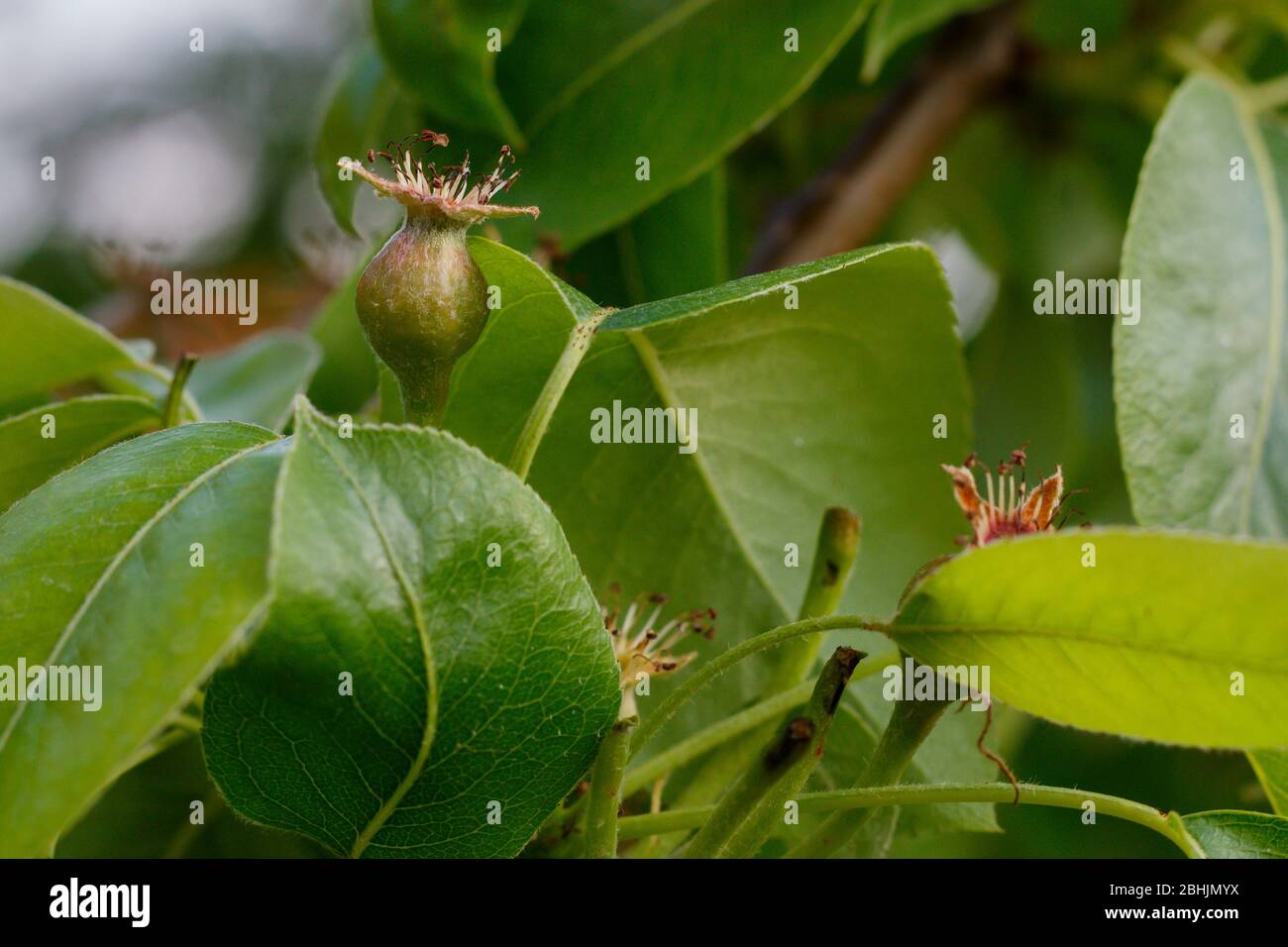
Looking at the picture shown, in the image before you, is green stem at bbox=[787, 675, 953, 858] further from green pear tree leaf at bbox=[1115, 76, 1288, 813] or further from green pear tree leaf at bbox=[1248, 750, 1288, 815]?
green pear tree leaf at bbox=[1115, 76, 1288, 813]

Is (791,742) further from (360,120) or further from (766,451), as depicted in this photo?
(360,120)

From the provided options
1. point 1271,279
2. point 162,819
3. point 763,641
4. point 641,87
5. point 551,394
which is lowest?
point 162,819

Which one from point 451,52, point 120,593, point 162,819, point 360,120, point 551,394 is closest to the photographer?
point 120,593

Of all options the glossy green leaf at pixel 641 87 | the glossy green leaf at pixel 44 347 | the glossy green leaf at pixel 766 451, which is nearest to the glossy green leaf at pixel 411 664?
the glossy green leaf at pixel 766 451

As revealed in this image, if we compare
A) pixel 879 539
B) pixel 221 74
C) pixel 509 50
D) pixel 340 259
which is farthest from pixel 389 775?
pixel 221 74

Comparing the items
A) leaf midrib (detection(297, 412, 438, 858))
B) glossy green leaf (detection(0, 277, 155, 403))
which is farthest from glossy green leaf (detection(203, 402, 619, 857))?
glossy green leaf (detection(0, 277, 155, 403))

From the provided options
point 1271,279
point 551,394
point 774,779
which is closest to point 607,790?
point 774,779
